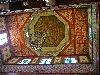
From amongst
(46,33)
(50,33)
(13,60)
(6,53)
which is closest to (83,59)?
(50,33)

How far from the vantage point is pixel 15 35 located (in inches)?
309

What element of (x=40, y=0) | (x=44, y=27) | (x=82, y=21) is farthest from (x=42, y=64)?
(x=40, y=0)

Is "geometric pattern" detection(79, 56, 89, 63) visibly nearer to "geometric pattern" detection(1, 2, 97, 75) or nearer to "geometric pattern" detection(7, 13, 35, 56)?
"geometric pattern" detection(1, 2, 97, 75)

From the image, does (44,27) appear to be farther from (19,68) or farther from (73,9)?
(19,68)

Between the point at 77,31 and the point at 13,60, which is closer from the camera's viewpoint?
the point at 77,31

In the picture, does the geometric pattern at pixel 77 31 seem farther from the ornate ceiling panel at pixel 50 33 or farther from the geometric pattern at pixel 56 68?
the geometric pattern at pixel 56 68

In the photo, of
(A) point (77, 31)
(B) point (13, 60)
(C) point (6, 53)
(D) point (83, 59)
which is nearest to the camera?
(D) point (83, 59)

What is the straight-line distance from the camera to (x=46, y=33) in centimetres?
754

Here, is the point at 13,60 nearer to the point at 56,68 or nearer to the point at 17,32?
the point at 17,32

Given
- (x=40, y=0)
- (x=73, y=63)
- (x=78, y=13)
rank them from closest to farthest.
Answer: (x=40, y=0) < (x=73, y=63) < (x=78, y=13)

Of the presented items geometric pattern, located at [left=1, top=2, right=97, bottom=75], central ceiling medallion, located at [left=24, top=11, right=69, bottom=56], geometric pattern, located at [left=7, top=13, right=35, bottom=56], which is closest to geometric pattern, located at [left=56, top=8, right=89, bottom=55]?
central ceiling medallion, located at [left=24, top=11, right=69, bottom=56]

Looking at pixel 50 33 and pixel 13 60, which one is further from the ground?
pixel 50 33

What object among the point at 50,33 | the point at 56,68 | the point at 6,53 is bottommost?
the point at 56,68

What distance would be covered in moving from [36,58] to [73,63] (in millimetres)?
1941
